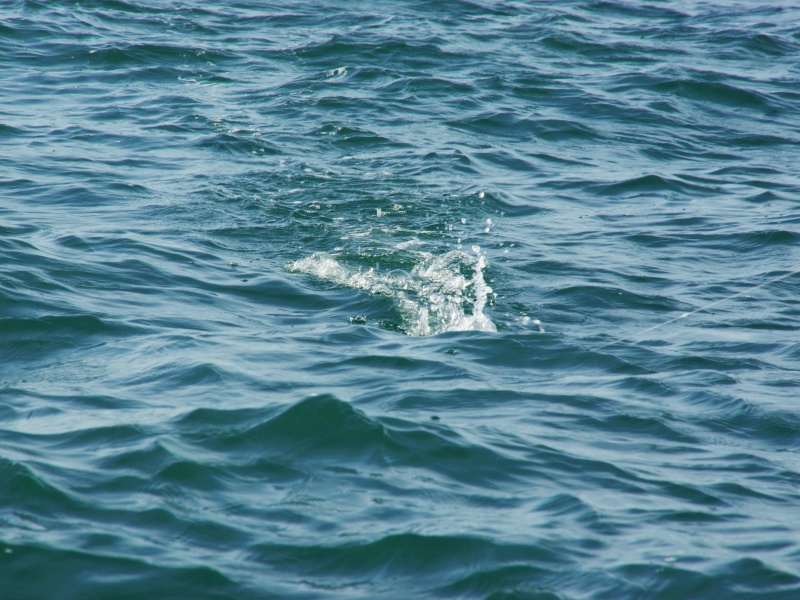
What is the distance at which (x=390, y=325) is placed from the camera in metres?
7.87

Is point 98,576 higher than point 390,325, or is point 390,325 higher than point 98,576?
point 98,576

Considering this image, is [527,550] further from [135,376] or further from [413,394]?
[135,376]

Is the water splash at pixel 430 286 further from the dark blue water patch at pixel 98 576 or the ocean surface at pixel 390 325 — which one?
the dark blue water patch at pixel 98 576

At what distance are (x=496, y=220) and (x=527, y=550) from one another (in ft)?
20.6

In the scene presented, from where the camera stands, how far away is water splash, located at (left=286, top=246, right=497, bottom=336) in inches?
315

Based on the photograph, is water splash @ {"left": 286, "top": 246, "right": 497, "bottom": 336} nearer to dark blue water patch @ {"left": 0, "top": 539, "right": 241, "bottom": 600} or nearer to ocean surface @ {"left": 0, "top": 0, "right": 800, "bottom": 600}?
ocean surface @ {"left": 0, "top": 0, "right": 800, "bottom": 600}

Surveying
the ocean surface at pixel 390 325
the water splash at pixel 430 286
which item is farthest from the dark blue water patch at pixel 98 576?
the water splash at pixel 430 286

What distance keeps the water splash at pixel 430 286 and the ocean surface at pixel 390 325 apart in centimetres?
4

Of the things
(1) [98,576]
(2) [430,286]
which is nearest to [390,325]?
(2) [430,286]

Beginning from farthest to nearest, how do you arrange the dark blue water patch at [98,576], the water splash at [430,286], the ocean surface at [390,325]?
the water splash at [430,286] → the ocean surface at [390,325] → the dark blue water patch at [98,576]

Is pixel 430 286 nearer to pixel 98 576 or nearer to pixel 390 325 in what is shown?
pixel 390 325

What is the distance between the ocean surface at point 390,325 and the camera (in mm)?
4688

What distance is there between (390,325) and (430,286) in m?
0.96

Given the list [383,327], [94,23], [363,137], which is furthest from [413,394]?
[94,23]
